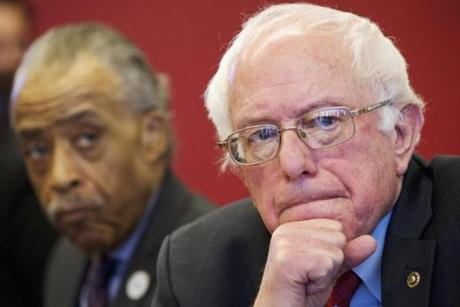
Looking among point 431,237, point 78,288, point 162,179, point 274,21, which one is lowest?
point 78,288

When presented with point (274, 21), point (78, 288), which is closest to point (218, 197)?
point (78, 288)

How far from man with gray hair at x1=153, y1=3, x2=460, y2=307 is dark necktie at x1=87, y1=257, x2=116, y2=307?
119 cm

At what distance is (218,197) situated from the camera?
12.5ft

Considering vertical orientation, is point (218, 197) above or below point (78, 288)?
above

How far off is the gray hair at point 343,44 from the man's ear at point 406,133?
2 centimetres

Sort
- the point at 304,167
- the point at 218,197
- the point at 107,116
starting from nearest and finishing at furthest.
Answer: the point at 304,167 < the point at 107,116 < the point at 218,197

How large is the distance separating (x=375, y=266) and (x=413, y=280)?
14 centimetres

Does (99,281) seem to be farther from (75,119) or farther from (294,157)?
(294,157)

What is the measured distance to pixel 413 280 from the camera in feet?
7.01

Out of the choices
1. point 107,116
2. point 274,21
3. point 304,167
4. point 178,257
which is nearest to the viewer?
point 304,167

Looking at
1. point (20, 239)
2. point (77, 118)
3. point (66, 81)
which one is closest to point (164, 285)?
point (77, 118)

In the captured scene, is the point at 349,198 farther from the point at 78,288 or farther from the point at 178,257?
the point at 78,288

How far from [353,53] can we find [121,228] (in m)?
1.43

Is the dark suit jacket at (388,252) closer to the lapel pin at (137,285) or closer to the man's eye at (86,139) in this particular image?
the lapel pin at (137,285)
